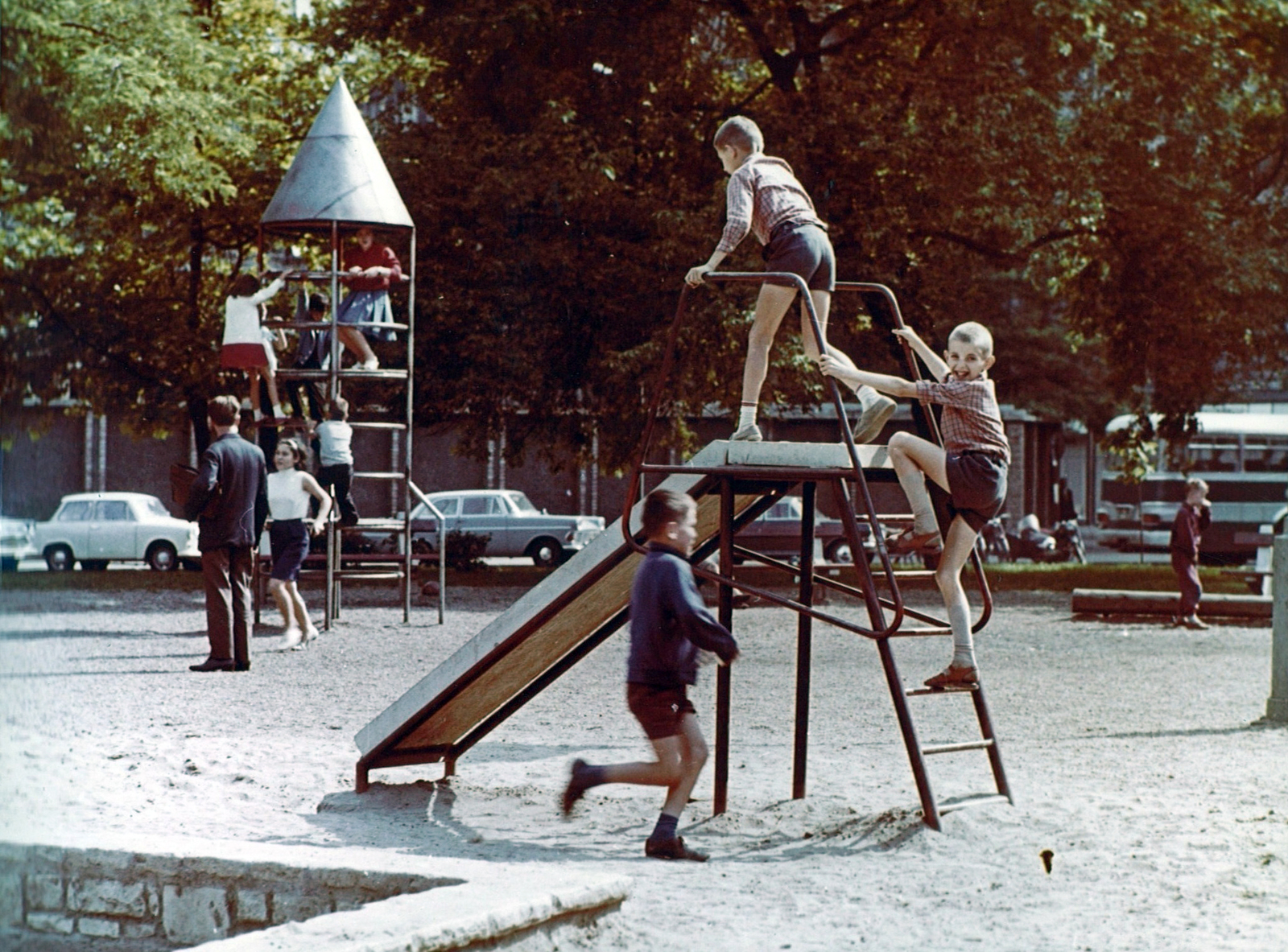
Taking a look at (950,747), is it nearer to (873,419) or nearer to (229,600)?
(873,419)

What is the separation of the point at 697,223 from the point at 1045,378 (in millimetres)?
24676

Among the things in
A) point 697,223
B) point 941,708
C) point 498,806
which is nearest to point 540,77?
point 697,223

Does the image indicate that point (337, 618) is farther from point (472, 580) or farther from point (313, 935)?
point (313, 935)

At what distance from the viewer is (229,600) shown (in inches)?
548

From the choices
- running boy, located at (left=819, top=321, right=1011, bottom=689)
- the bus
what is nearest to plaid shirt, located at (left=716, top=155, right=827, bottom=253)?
running boy, located at (left=819, top=321, right=1011, bottom=689)

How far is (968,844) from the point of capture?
23.9 feet

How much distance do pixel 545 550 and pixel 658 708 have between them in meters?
31.9

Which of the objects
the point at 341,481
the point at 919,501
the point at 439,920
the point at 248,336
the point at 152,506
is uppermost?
the point at 248,336

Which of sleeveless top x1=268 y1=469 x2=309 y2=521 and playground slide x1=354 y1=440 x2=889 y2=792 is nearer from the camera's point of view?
playground slide x1=354 y1=440 x2=889 y2=792

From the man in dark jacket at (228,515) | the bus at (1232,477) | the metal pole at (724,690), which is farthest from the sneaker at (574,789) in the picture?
the bus at (1232,477)

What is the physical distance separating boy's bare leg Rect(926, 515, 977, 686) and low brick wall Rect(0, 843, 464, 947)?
11.1ft

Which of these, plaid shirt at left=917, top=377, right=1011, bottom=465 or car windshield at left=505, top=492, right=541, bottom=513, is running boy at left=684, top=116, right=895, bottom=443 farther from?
car windshield at left=505, top=492, right=541, bottom=513

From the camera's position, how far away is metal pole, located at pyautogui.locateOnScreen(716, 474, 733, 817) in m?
8.27

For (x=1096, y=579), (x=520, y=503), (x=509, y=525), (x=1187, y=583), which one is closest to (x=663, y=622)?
(x=1187, y=583)
